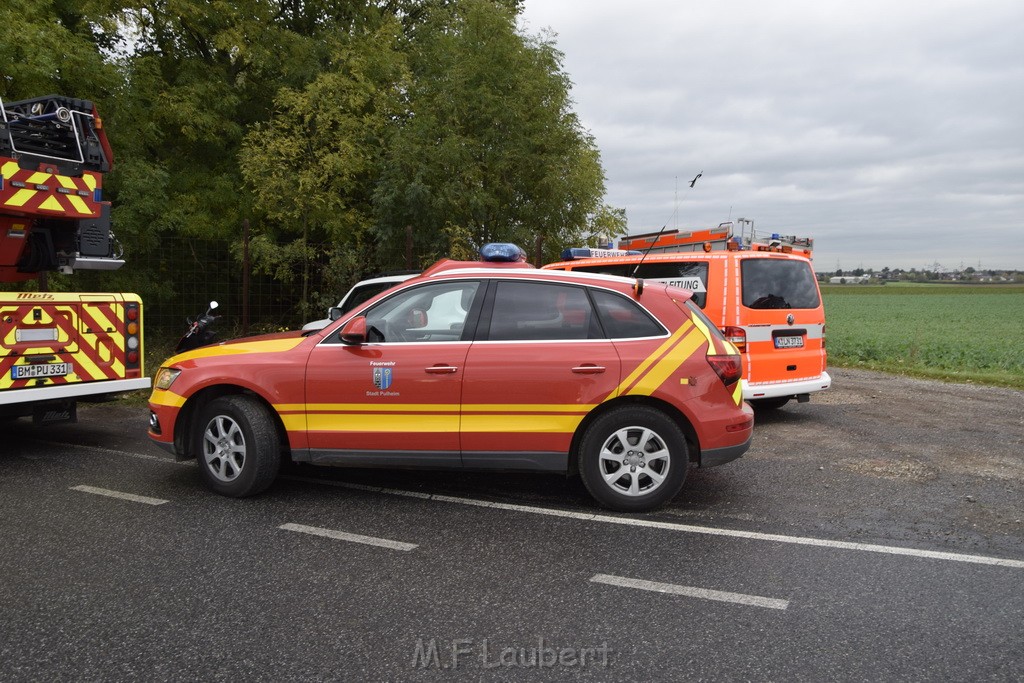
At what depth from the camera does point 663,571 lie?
421 cm

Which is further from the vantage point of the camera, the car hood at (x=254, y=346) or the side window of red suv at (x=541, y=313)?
the car hood at (x=254, y=346)

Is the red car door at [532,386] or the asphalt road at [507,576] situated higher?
the red car door at [532,386]

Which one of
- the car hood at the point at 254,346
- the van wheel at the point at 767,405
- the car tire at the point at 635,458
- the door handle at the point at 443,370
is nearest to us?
the car tire at the point at 635,458

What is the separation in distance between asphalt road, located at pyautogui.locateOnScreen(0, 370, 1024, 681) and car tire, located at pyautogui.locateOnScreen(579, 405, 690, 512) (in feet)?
0.55

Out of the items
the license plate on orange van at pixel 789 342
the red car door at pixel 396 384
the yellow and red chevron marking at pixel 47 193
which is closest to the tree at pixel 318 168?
the yellow and red chevron marking at pixel 47 193

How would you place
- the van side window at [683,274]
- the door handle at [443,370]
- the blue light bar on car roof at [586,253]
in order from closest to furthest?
the door handle at [443,370], the van side window at [683,274], the blue light bar on car roof at [586,253]

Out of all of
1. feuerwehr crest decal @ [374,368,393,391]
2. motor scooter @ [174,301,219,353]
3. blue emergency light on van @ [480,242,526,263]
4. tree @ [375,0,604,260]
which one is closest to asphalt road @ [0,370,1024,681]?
feuerwehr crest decal @ [374,368,393,391]

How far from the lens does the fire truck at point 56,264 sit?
21.7 feet

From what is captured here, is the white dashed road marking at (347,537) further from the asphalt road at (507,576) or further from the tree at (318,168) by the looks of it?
the tree at (318,168)

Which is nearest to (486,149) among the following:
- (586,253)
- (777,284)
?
(586,253)

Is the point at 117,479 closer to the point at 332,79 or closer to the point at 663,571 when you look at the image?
the point at 663,571

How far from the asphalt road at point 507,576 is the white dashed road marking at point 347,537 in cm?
2

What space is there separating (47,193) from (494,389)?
4.60 metres

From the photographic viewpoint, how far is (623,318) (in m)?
5.40
